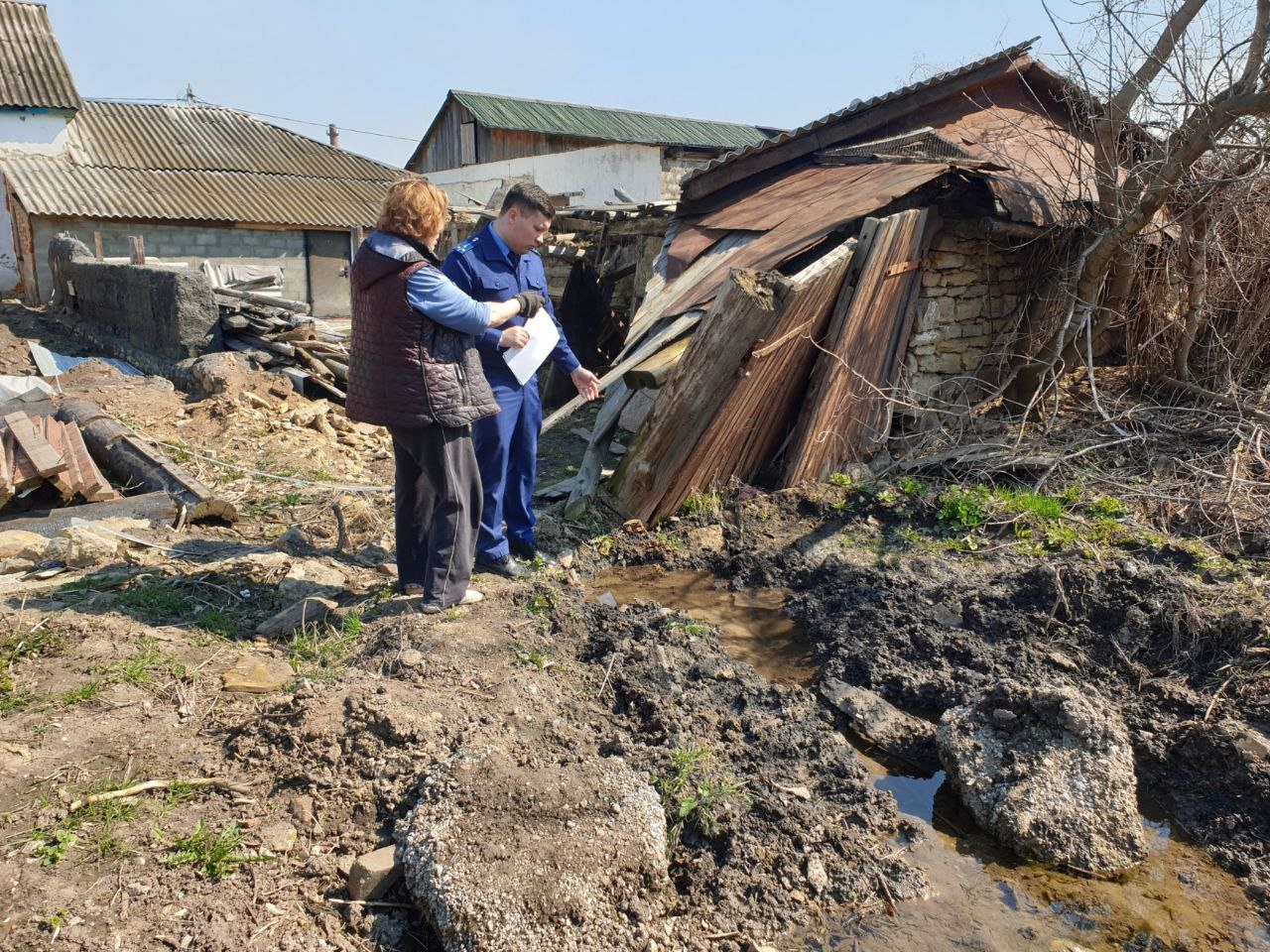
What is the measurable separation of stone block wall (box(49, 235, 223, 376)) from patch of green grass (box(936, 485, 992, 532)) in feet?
28.0

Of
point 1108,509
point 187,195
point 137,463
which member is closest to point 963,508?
point 1108,509

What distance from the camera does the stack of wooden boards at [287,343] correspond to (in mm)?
10195

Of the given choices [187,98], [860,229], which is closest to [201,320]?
[860,229]

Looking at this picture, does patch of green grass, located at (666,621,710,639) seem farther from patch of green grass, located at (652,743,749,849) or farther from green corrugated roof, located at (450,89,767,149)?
green corrugated roof, located at (450,89,767,149)

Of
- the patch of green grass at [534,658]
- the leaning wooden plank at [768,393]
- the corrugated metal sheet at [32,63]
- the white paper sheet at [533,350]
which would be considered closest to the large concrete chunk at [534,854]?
the patch of green grass at [534,658]

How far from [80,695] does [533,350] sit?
2.46 metres

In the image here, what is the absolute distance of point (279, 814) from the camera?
2.89m

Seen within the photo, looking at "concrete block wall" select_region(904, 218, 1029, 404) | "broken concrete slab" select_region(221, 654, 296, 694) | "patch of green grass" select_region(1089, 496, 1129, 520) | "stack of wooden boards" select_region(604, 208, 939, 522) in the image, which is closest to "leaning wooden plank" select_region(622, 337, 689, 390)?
"stack of wooden boards" select_region(604, 208, 939, 522)

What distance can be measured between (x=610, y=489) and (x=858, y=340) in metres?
2.03

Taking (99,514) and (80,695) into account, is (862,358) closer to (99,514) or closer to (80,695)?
(80,695)

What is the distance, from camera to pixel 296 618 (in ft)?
13.7

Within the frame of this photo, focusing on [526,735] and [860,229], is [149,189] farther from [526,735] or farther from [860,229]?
[526,735]

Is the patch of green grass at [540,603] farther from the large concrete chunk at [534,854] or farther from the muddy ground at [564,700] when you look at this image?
the large concrete chunk at [534,854]

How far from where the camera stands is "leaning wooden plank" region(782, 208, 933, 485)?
621cm
